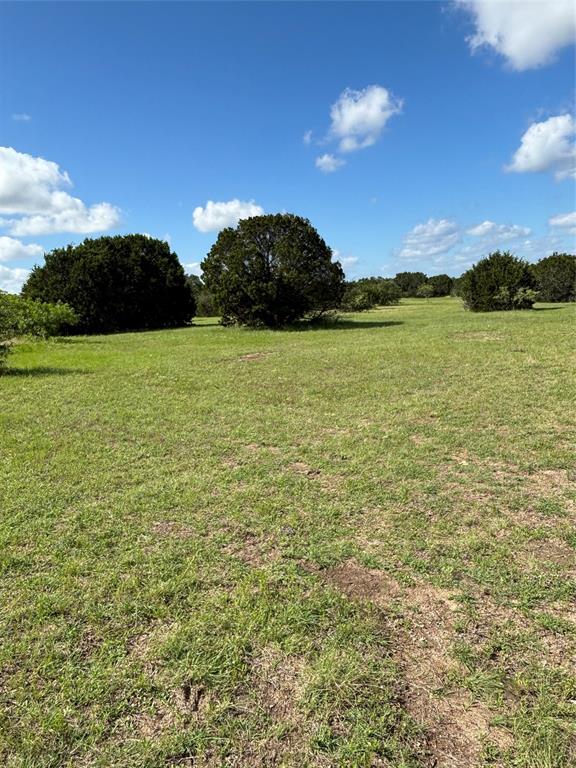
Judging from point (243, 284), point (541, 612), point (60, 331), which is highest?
point (243, 284)

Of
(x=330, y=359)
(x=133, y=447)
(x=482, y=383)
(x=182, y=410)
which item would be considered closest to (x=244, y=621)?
(x=133, y=447)

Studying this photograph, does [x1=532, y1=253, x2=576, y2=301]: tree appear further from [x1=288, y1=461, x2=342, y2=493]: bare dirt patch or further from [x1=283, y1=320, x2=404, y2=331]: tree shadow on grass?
[x1=288, y1=461, x2=342, y2=493]: bare dirt patch

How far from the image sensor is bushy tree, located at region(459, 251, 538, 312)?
19.7 meters

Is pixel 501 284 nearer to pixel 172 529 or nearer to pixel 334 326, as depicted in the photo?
pixel 334 326

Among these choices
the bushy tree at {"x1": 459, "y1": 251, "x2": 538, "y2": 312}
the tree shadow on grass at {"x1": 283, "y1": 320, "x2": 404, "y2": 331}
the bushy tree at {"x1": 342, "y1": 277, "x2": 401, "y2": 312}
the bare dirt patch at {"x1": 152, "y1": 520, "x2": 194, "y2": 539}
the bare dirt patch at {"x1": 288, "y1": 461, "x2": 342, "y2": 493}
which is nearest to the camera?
the bare dirt patch at {"x1": 152, "y1": 520, "x2": 194, "y2": 539}

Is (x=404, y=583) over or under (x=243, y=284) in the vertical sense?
under

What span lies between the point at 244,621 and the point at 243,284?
15389mm

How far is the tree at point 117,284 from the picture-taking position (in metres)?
20.1

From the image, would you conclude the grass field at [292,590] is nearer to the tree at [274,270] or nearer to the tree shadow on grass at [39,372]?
the tree shadow on grass at [39,372]

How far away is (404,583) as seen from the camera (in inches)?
93.4

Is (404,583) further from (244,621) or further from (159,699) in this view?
(159,699)

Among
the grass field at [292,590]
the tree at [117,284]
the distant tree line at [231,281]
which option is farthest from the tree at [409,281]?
the grass field at [292,590]

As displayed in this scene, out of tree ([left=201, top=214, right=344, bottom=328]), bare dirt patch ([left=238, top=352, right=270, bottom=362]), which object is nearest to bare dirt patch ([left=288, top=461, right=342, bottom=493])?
bare dirt patch ([left=238, top=352, right=270, bottom=362])

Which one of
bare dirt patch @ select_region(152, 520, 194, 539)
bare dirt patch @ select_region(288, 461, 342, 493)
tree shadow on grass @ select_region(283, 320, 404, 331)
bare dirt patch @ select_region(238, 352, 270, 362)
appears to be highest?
Answer: tree shadow on grass @ select_region(283, 320, 404, 331)
